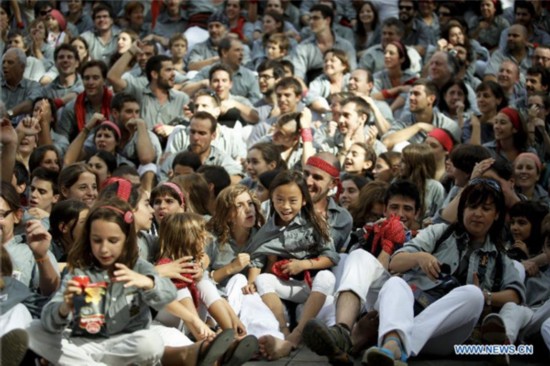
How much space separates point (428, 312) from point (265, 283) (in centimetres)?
121

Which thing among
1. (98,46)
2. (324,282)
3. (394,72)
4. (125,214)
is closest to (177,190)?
(324,282)

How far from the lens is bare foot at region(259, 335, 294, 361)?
20.7 feet

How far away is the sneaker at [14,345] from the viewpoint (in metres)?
5.40

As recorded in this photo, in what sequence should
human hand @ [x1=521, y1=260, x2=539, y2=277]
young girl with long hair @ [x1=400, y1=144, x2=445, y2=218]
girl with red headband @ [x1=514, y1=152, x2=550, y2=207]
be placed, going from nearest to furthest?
human hand @ [x1=521, y1=260, x2=539, y2=277] < young girl with long hair @ [x1=400, y1=144, x2=445, y2=218] < girl with red headband @ [x1=514, y1=152, x2=550, y2=207]

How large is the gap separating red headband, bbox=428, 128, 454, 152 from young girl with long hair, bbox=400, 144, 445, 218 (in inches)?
35.4

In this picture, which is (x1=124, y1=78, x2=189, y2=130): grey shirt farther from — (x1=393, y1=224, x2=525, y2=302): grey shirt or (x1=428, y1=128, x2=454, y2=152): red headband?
(x1=393, y1=224, x2=525, y2=302): grey shirt

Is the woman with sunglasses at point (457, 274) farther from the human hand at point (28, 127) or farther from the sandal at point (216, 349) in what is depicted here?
the human hand at point (28, 127)

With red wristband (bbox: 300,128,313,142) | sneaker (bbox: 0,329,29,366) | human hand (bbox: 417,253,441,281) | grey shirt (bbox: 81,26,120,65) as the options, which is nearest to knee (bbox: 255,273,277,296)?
human hand (bbox: 417,253,441,281)

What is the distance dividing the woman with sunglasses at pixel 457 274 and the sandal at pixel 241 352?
73 cm

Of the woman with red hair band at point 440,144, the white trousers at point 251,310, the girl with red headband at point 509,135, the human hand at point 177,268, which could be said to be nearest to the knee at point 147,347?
the human hand at point 177,268

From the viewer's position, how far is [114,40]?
44.7 feet

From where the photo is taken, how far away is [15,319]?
5914 mm

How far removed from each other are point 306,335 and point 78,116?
563 centimetres

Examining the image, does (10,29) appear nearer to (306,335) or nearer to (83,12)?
(83,12)
